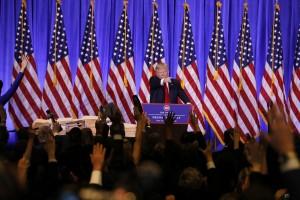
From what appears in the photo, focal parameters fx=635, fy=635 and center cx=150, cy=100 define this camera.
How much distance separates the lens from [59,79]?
1304 centimetres

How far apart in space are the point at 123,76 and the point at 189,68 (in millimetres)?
1370

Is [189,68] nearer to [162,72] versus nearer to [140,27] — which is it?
[140,27]

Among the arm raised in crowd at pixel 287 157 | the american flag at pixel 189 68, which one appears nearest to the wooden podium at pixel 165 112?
the american flag at pixel 189 68

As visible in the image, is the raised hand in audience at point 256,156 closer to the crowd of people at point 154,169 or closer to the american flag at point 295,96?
the crowd of people at point 154,169

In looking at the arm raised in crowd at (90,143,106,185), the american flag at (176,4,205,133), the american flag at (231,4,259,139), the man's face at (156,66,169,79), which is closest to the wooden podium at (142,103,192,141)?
the man's face at (156,66,169,79)

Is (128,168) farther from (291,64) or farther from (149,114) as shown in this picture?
(291,64)

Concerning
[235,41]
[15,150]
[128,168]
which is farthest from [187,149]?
[235,41]

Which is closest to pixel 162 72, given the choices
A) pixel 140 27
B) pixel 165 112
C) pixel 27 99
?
pixel 165 112

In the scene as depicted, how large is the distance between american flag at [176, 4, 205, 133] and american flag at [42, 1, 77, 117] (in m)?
2.28

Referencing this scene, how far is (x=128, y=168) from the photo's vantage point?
437cm

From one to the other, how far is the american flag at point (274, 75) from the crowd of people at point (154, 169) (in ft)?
22.2

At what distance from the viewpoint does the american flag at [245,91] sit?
42.4ft

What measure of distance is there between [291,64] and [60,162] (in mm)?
9475

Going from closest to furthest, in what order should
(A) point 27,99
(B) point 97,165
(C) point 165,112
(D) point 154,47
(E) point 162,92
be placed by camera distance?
(B) point 97,165
(C) point 165,112
(E) point 162,92
(A) point 27,99
(D) point 154,47
